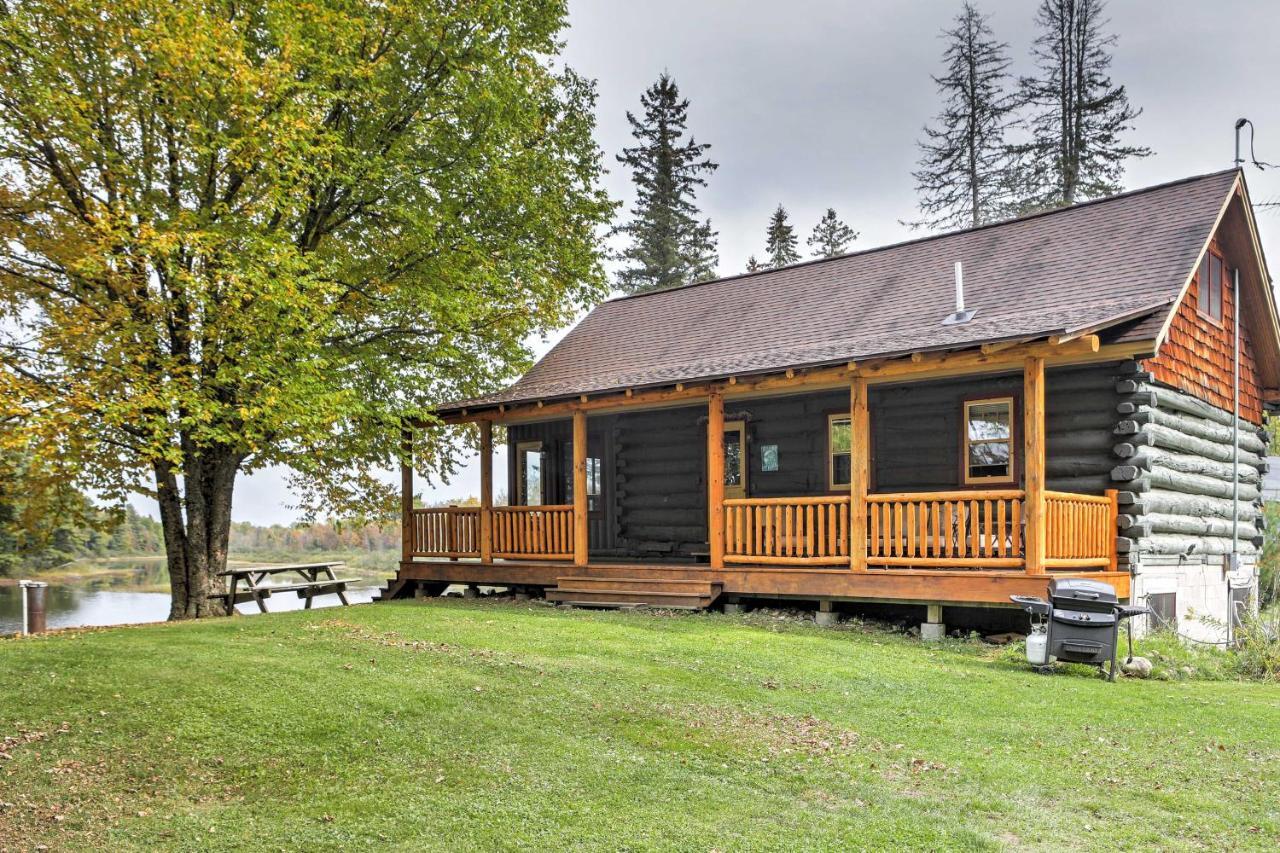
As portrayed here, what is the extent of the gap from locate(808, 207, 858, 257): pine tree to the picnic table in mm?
29646

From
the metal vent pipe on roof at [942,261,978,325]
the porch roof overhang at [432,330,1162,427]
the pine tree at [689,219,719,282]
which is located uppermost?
the pine tree at [689,219,719,282]

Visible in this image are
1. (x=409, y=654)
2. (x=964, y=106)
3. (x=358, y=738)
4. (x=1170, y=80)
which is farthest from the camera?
(x=964, y=106)

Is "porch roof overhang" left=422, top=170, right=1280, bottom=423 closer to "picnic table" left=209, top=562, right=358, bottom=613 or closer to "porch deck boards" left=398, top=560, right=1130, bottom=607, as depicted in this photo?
Result: "porch deck boards" left=398, top=560, right=1130, bottom=607

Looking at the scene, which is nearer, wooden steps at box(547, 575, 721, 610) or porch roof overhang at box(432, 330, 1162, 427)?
porch roof overhang at box(432, 330, 1162, 427)

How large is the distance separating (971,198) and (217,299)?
88.9 ft

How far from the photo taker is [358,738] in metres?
6.30

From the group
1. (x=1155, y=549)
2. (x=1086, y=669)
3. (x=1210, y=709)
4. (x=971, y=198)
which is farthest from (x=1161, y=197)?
(x=971, y=198)

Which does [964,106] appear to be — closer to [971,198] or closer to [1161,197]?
[971,198]

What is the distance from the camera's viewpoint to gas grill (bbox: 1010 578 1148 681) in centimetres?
900

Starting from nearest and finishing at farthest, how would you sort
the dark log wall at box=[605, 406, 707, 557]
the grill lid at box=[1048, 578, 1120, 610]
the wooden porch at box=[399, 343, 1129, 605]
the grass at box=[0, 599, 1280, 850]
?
the grass at box=[0, 599, 1280, 850]
the grill lid at box=[1048, 578, 1120, 610]
the wooden porch at box=[399, 343, 1129, 605]
the dark log wall at box=[605, 406, 707, 557]

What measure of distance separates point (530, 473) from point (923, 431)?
28.0 feet

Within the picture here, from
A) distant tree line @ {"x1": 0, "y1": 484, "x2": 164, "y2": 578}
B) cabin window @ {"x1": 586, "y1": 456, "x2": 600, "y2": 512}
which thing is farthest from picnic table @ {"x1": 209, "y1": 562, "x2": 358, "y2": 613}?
cabin window @ {"x1": 586, "y1": 456, "x2": 600, "y2": 512}

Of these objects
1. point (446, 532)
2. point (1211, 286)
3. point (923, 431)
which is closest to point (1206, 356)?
point (1211, 286)

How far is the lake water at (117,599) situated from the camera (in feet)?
69.6
